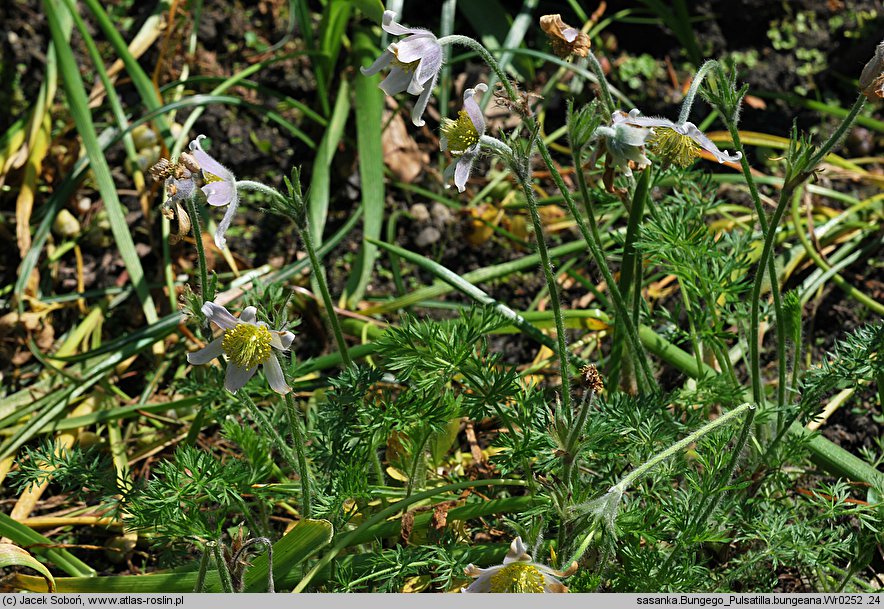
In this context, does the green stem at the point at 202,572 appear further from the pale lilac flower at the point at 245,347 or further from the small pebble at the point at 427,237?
the small pebble at the point at 427,237

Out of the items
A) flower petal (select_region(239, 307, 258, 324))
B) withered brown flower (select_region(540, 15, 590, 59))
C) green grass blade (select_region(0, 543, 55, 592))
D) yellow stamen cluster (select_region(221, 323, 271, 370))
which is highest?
withered brown flower (select_region(540, 15, 590, 59))

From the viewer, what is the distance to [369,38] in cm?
336

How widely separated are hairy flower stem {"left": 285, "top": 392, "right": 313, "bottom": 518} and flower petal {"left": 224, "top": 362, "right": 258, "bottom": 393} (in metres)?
0.10

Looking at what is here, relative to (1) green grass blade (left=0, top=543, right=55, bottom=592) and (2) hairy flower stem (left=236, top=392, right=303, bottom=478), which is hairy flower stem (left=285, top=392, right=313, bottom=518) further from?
(1) green grass blade (left=0, top=543, right=55, bottom=592)

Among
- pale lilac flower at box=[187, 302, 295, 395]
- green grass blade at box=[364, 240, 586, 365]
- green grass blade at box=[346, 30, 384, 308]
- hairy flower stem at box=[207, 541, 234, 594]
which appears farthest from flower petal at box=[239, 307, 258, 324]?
green grass blade at box=[346, 30, 384, 308]

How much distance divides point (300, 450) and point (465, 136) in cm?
71

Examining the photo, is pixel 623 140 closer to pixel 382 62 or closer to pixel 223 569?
pixel 382 62

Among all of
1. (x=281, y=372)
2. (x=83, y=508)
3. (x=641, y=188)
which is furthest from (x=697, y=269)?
(x=83, y=508)

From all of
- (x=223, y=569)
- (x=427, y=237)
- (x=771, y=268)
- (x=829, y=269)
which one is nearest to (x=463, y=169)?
(x=771, y=268)

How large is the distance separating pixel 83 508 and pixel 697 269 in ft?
5.78

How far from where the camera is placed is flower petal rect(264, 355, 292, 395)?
172 cm

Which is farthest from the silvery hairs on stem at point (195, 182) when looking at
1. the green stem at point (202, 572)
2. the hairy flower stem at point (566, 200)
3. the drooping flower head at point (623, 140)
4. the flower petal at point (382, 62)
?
the drooping flower head at point (623, 140)

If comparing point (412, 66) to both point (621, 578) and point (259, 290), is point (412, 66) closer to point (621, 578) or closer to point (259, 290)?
point (259, 290)

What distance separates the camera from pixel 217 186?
1691 millimetres
